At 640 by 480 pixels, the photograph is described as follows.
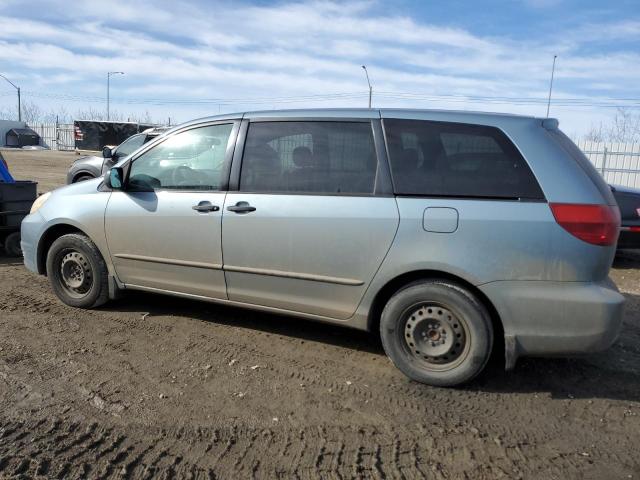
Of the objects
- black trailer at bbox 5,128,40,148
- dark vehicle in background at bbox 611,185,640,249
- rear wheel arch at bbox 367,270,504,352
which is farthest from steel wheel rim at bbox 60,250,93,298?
black trailer at bbox 5,128,40,148

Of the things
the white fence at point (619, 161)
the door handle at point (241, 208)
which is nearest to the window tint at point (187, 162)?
the door handle at point (241, 208)

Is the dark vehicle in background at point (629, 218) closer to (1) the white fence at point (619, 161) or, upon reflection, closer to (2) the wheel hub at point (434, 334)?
(2) the wheel hub at point (434, 334)

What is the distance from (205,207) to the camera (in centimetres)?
432

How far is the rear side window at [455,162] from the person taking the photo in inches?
141

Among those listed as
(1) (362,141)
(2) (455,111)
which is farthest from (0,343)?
(2) (455,111)

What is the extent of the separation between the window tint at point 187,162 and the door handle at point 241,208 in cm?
26

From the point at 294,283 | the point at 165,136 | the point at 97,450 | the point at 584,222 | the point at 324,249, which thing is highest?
the point at 165,136

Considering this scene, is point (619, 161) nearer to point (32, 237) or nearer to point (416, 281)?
point (416, 281)

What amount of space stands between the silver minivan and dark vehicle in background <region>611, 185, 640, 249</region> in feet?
14.7

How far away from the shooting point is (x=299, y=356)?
13.8ft

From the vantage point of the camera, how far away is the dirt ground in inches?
112

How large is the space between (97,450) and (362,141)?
8.55ft

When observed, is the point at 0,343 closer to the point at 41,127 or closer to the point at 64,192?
the point at 64,192

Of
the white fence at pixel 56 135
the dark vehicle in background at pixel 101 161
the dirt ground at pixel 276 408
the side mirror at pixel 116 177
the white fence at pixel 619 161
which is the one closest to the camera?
the dirt ground at pixel 276 408
